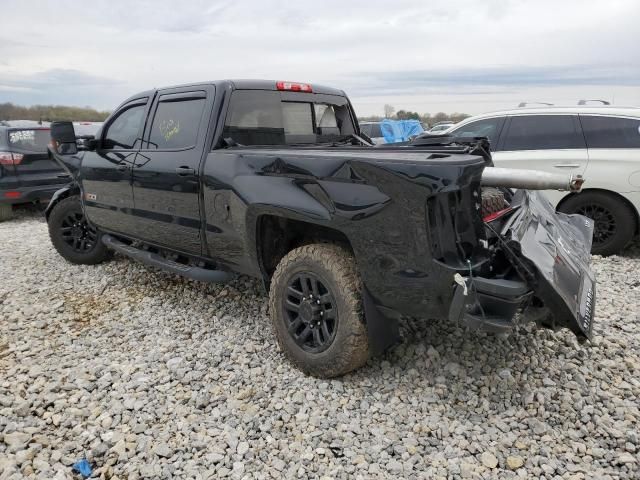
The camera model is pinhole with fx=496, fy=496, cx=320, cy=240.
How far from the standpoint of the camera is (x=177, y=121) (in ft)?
13.0

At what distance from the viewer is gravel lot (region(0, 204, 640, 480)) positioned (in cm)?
245

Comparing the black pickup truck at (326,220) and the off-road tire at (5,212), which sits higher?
the black pickup truck at (326,220)

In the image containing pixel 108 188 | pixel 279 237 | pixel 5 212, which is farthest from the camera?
pixel 5 212

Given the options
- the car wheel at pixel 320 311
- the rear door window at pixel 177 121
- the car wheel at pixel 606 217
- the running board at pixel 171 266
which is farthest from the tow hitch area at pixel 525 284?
the car wheel at pixel 606 217

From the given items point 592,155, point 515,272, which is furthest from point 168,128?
point 592,155

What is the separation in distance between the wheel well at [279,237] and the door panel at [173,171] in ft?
2.03

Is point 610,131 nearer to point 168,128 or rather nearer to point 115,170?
point 168,128

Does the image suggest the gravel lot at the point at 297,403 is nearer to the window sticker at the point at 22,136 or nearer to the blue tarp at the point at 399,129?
the window sticker at the point at 22,136

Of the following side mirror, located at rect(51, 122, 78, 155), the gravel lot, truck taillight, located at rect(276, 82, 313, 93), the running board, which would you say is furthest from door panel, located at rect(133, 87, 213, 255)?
side mirror, located at rect(51, 122, 78, 155)

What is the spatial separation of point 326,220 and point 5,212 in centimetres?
801

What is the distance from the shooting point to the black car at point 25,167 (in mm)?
8031

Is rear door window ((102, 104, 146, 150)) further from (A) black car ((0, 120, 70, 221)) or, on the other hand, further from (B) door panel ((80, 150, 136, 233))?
(A) black car ((0, 120, 70, 221))

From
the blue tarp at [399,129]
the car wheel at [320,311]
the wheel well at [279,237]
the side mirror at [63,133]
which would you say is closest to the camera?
the car wheel at [320,311]

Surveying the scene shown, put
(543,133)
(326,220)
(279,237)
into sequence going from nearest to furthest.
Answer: (326,220)
(279,237)
(543,133)
